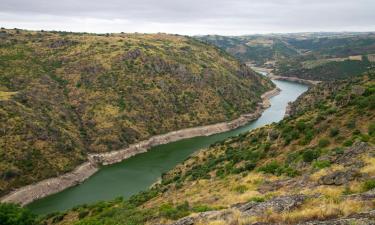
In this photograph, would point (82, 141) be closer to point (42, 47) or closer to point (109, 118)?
point (109, 118)

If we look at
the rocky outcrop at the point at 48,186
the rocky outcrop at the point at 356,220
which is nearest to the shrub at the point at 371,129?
the rocky outcrop at the point at 356,220

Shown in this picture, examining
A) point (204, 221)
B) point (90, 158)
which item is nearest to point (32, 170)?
point (90, 158)

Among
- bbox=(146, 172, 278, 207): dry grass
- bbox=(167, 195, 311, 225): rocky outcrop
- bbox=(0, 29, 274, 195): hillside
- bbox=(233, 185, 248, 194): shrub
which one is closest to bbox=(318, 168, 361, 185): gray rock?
bbox=(146, 172, 278, 207): dry grass

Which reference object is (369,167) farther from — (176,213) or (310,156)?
(176,213)

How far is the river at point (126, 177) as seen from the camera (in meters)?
77.2

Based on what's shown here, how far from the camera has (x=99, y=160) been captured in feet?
332

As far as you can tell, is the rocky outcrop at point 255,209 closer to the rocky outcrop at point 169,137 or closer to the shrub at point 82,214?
the shrub at point 82,214

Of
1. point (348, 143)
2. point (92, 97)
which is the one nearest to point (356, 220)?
Result: point (348, 143)

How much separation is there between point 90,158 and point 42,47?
6737cm

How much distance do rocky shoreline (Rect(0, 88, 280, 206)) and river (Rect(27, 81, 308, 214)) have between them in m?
1.55

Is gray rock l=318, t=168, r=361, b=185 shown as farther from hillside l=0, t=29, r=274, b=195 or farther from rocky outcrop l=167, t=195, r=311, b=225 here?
hillside l=0, t=29, r=274, b=195

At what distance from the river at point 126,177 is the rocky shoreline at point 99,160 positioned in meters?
1.55

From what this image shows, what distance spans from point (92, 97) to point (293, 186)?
346 ft

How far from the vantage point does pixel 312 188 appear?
2436 cm
